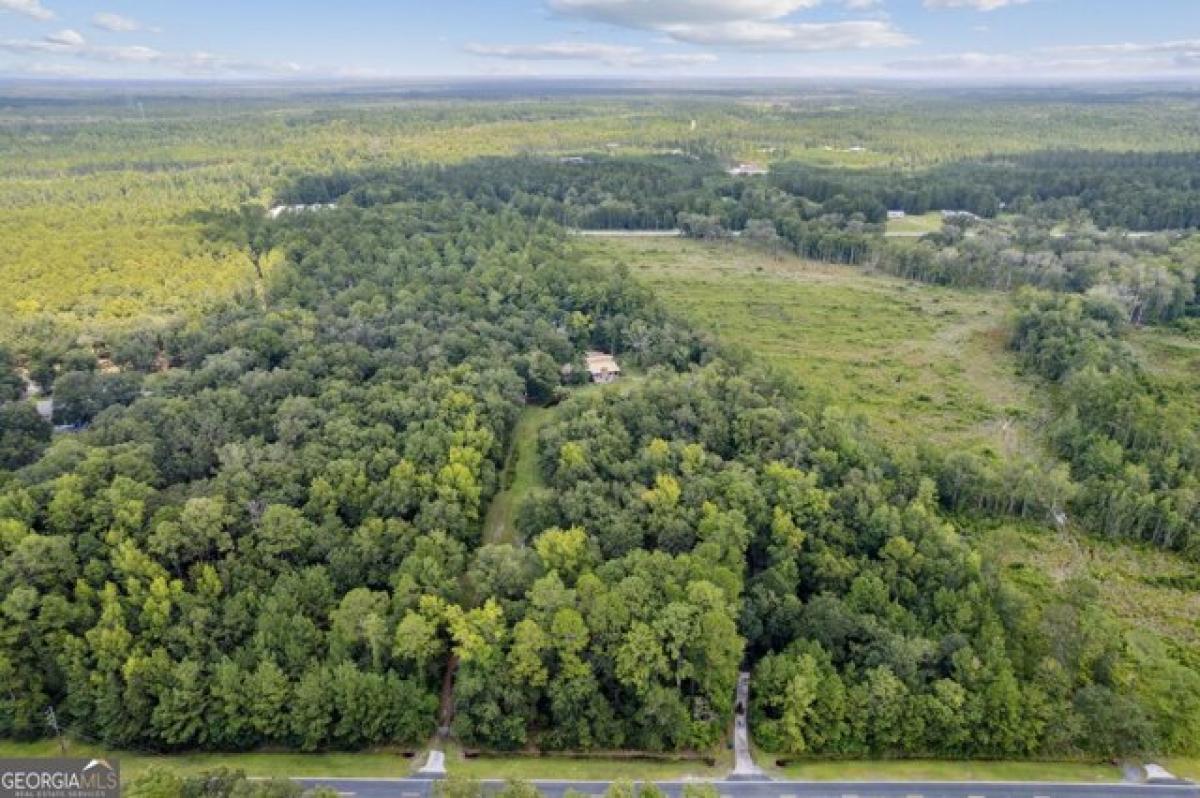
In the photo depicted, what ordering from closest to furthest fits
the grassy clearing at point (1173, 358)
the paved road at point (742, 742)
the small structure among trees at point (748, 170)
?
the paved road at point (742, 742) < the grassy clearing at point (1173, 358) < the small structure among trees at point (748, 170)

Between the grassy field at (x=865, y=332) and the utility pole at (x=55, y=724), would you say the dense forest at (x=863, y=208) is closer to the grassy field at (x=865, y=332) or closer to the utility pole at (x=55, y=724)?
the grassy field at (x=865, y=332)

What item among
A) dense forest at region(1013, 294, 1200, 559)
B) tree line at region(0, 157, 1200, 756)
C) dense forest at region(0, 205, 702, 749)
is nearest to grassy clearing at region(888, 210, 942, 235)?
dense forest at region(1013, 294, 1200, 559)

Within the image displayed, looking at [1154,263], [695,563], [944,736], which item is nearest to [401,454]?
[695,563]

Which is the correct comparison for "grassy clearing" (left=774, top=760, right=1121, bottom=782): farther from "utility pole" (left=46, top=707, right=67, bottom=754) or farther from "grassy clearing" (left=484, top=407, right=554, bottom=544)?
"utility pole" (left=46, top=707, right=67, bottom=754)

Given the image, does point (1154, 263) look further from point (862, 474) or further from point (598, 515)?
point (598, 515)

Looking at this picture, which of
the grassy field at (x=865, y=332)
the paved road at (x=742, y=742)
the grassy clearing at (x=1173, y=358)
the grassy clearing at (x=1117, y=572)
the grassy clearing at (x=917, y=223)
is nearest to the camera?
the paved road at (x=742, y=742)

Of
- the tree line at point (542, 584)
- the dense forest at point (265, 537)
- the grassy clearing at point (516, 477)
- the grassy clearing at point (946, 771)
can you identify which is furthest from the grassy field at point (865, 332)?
the grassy clearing at point (946, 771)
